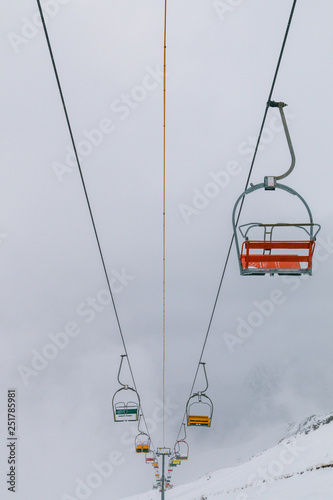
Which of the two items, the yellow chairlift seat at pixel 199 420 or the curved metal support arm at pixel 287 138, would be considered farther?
the yellow chairlift seat at pixel 199 420

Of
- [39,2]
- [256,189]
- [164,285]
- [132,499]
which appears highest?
[164,285]

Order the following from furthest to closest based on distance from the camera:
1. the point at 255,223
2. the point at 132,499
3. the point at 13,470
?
the point at 132,499, the point at 13,470, the point at 255,223

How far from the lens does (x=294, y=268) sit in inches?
275

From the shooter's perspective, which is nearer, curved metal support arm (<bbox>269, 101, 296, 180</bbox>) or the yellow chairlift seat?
curved metal support arm (<bbox>269, 101, 296, 180</bbox>)

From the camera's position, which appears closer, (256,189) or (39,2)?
(39,2)

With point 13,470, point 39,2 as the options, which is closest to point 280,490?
point 13,470

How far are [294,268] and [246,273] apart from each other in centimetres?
78

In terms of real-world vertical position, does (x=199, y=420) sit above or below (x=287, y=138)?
below

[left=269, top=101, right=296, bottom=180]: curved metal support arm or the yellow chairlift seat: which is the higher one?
[left=269, top=101, right=296, bottom=180]: curved metal support arm

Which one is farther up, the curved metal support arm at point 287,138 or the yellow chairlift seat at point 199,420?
the curved metal support arm at point 287,138

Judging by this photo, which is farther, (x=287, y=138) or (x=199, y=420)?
(x=199, y=420)

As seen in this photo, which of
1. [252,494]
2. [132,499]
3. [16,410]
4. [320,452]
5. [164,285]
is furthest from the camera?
[132,499]

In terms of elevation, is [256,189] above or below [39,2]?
below

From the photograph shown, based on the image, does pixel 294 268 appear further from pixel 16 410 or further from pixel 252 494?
pixel 252 494
